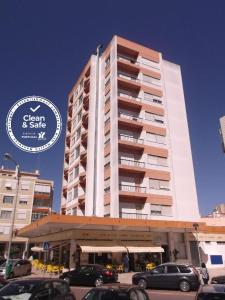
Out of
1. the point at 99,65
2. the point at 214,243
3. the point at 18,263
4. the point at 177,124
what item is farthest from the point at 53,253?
the point at 99,65

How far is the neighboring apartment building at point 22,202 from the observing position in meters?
53.9

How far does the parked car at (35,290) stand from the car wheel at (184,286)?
1019cm

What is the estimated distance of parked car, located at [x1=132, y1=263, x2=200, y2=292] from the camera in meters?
17.0

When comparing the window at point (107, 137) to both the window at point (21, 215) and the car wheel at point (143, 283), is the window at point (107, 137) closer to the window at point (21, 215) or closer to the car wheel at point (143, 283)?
the car wheel at point (143, 283)

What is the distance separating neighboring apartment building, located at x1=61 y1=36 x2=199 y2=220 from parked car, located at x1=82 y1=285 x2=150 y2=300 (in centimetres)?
2400

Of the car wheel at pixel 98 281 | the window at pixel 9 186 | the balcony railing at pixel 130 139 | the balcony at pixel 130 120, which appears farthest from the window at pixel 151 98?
the window at pixel 9 186

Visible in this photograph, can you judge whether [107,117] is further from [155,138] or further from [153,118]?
[155,138]

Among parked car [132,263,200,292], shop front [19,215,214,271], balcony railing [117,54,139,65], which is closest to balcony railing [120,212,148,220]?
shop front [19,215,214,271]

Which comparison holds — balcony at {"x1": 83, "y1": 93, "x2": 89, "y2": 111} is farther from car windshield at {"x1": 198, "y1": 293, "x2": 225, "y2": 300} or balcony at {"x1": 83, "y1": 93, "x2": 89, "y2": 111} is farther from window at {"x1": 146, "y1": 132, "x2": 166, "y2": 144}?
car windshield at {"x1": 198, "y1": 293, "x2": 225, "y2": 300}

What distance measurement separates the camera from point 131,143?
1415 inches

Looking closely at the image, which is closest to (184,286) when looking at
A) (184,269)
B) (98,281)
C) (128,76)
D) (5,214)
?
(184,269)

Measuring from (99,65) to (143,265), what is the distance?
29635 mm

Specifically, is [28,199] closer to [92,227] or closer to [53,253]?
[53,253]

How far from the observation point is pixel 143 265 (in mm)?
29703
